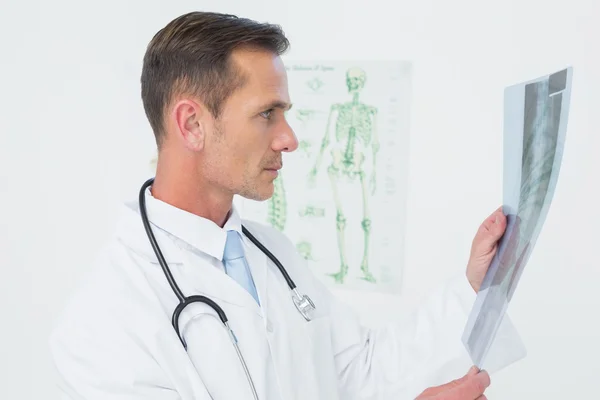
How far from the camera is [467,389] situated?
36.9 inches

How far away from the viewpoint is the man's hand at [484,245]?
97 cm

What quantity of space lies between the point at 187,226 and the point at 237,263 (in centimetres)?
11

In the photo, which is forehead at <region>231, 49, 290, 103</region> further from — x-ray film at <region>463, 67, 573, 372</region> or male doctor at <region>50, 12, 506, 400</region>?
x-ray film at <region>463, 67, 573, 372</region>

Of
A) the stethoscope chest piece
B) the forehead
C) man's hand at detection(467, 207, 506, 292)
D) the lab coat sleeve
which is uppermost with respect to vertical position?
the forehead

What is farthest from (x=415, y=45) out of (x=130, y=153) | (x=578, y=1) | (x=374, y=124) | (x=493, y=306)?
(x=493, y=306)

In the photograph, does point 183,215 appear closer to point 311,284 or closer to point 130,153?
point 311,284

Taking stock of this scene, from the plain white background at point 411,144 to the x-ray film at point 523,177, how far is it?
0.86 m

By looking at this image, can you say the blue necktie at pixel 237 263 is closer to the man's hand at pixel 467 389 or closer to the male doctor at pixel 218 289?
the male doctor at pixel 218 289

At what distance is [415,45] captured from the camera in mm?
1886

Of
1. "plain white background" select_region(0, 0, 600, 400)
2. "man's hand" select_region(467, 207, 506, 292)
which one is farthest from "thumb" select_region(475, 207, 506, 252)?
"plain white background" select_region(0, 0, 600, 400)

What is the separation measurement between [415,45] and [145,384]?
1236 millimetres

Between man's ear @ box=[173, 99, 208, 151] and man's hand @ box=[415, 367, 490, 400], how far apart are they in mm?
514

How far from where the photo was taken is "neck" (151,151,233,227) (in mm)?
1143

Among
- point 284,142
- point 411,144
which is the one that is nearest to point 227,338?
point 284,142
